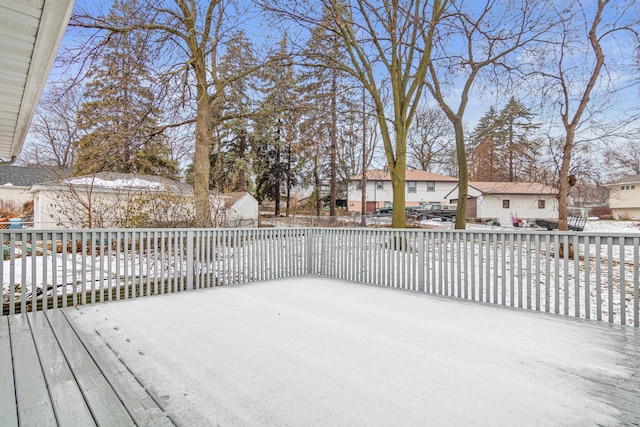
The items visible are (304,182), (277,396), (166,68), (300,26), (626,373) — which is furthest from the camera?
(304,182)

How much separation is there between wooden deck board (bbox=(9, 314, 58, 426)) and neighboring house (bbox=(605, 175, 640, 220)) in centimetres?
3240

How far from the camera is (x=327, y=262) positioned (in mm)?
5918

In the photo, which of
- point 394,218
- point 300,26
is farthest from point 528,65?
point 300,26

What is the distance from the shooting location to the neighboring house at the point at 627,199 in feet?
81.5

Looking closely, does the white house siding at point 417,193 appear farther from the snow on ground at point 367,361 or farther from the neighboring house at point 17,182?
the snow on ground at point 367,361

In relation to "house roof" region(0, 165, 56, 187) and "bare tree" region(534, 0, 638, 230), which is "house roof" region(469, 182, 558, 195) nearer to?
"bare tree" region(534, 0, 638, 230)

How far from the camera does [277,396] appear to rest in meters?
1.90

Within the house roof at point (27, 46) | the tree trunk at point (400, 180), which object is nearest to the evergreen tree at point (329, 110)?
the tree trunk at point (400, 180)

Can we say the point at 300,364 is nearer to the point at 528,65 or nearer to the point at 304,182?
the point at 528,65

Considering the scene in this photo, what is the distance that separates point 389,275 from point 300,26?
738 cm

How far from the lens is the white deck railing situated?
12.0 ft

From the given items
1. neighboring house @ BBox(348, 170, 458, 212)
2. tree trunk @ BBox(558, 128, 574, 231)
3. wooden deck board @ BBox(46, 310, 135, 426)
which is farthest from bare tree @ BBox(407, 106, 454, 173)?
wooden deck board @ BBox(46, 310, 135, 426)

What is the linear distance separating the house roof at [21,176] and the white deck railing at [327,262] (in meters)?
20.5

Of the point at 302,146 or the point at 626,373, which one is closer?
the point at 626,373
